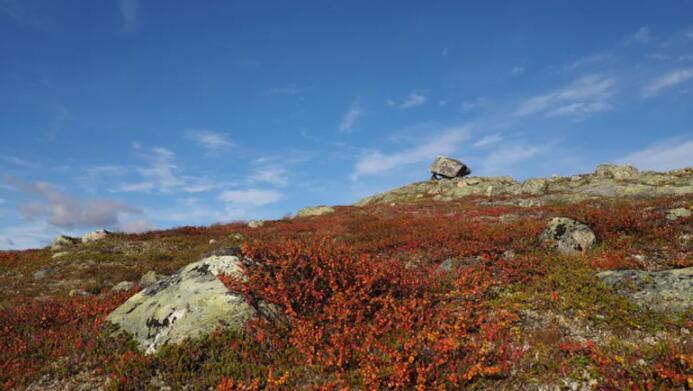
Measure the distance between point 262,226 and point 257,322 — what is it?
2970 cm

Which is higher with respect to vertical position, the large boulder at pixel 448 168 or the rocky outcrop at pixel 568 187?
the large boulder at pixel 448 168

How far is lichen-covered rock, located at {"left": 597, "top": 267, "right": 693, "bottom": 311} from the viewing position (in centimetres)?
1030

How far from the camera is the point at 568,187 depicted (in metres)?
54.8

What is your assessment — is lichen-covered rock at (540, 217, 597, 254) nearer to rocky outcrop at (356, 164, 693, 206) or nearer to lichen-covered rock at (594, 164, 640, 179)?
rocky outcrop at (356, 164, 693, 206)

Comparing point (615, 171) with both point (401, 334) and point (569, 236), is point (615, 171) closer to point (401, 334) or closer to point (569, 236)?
point (569, 236)

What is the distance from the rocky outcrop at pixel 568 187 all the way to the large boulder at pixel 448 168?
5438 millimetres

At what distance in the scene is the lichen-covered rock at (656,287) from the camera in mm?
10297

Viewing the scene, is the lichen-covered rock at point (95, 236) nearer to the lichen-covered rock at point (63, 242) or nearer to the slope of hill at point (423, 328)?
the lichen-covered rock at point (63, 242)

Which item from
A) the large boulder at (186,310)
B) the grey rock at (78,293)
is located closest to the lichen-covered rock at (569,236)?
the large boulder at (186,310)

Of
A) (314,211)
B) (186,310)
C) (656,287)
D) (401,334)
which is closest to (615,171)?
(314,211)

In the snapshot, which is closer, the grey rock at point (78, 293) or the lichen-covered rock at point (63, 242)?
the grey rock at point (78, 293)

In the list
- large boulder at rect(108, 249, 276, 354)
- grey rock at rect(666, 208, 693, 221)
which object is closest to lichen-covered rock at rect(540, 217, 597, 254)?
grey rock at rect(666, 208, 693, 221)

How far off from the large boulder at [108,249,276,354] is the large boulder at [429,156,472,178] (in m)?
72.1

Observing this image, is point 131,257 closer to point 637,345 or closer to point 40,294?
point 40,294
